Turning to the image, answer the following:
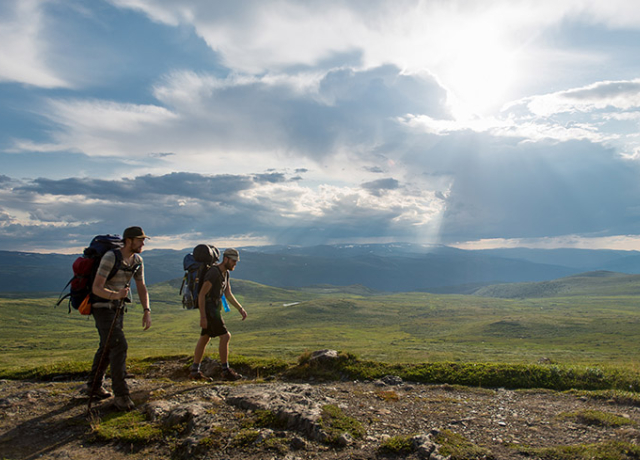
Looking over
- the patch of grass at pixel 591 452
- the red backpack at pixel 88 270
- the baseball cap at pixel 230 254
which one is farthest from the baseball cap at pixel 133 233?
the patch of grass at pixel 591 452

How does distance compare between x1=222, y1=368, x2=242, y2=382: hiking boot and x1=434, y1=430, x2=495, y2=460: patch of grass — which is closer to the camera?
x1=434, y1=430, x2=495, y2=460: patch of grass

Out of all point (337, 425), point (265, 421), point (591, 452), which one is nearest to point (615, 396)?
point (591, 452)

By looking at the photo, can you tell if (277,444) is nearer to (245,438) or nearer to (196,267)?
(245,438)

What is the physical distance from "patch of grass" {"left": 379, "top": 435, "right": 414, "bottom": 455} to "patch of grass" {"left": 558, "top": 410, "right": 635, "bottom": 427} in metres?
4.52

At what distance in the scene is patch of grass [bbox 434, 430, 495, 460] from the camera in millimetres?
7123

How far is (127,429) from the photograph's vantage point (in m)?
8.45

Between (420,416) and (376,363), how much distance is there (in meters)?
5.25

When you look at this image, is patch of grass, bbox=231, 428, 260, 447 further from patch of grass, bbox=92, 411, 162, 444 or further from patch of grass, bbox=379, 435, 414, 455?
patch of grass, bbox=379, 435, 414, 455

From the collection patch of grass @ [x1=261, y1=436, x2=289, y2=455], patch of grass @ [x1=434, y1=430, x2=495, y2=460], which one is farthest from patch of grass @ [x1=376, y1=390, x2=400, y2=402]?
patch of grass @ [x1=261, y1=436, x2=289, y2=455]

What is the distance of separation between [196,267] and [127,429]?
558 centimetres

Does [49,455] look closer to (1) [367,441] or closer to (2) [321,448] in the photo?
(2) [321,448]

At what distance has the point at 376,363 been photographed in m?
14.8

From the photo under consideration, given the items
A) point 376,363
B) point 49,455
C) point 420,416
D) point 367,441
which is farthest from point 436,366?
point 49,455

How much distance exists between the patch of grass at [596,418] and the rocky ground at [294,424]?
0.02 meters
